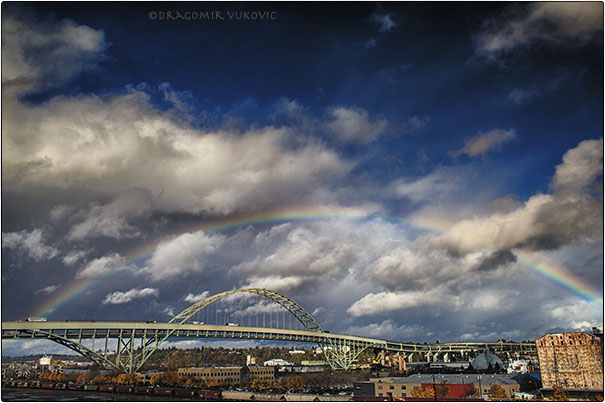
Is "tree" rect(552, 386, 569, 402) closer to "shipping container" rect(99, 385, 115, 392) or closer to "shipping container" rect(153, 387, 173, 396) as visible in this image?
"shipping container" rect(153, 387, 173, 396)

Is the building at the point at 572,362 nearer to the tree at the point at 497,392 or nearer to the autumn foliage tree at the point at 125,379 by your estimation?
the tree at the point at 497,392

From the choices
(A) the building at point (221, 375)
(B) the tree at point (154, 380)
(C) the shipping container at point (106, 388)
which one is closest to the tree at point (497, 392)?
(A) the building at point (221, 375)

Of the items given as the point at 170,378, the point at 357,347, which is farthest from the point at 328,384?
the point at 357,347

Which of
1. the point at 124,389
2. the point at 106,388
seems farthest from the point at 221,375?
the point at 106,388

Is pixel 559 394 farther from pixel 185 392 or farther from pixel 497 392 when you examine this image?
pixel 185 392

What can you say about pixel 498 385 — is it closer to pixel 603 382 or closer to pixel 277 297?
pixel 603 382

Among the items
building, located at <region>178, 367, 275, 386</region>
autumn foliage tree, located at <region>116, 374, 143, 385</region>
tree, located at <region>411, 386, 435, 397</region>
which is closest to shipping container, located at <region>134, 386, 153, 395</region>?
autumn foliage tree, located at <region>116, 374, 143, 385</region>
